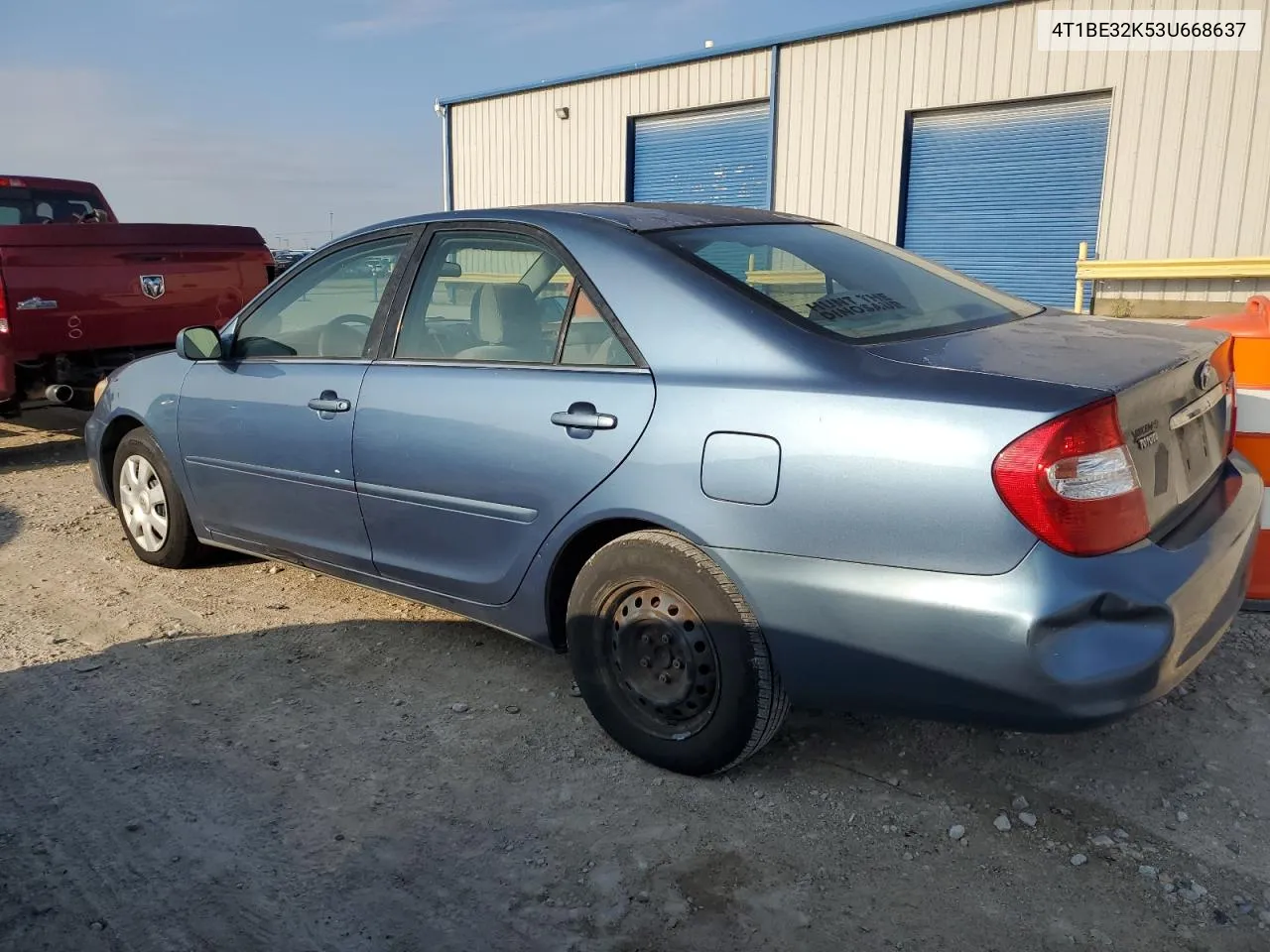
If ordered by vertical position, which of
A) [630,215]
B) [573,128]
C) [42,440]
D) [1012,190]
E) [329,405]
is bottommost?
[42,440]

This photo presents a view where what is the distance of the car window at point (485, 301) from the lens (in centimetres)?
329

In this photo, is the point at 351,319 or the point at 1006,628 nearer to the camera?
the point at 1006,628

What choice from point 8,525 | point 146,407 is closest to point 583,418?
point 146,407

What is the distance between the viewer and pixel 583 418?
299 cm

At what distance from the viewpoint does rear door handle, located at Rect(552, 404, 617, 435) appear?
295 cm

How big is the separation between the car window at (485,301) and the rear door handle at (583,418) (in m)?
0.25

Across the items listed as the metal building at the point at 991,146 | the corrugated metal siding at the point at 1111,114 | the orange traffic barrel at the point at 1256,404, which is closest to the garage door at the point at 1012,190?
the metal building at the point at 991,146

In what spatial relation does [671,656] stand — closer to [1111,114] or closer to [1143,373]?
[1143,373]

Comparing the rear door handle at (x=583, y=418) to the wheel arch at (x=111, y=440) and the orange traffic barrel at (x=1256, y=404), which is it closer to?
the orange traffic barrel at (x=1256, y=404)

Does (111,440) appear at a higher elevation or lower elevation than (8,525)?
higher

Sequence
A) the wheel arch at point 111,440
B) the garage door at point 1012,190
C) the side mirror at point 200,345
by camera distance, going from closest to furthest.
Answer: the side mirror at point 200,345
the wheel arch at point 111,440
the garage door at point 1012,190

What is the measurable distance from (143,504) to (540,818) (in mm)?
3066

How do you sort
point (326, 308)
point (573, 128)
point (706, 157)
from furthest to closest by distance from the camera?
point (573, 128) < point (706, 157) < point (326, 308)

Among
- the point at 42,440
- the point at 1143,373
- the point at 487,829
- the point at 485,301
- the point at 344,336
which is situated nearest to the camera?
the point at 1143,373
